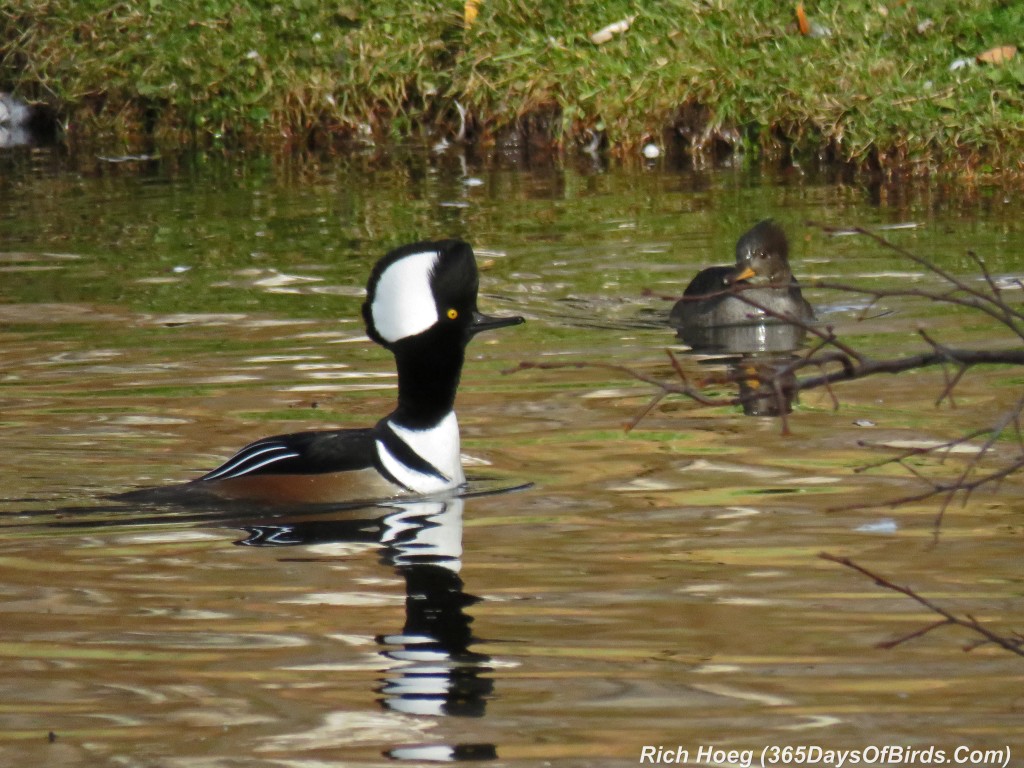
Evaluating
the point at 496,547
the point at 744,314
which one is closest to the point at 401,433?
the point at 496,547

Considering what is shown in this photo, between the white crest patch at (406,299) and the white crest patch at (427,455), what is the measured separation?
29 centimetres

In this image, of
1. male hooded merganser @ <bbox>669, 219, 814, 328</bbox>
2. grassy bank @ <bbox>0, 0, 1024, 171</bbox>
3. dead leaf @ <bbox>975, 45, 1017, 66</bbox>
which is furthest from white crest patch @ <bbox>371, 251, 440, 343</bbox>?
dead leaf @ <bbox>975, 45, 1017, 66</bbox>

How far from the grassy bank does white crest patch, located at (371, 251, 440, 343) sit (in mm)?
6585

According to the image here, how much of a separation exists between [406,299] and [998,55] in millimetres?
7402

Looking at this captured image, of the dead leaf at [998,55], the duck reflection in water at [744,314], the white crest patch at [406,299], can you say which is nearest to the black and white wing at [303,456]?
the white crest patch at [406,299]

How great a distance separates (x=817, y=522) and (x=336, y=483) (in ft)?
4.33

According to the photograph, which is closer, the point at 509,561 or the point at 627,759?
the point at 627,759

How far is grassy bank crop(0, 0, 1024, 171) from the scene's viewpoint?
37.3 feet

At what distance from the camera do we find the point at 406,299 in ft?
16.9

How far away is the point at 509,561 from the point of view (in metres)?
4.65

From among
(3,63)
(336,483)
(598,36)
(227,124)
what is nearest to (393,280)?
(336,483)

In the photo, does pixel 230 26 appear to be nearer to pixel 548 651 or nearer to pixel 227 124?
pixel 227 124

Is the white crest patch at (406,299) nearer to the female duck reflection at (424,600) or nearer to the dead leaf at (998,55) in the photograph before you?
the female duck reflection at (424,600)

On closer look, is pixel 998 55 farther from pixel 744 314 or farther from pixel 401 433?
pixel 401 433
